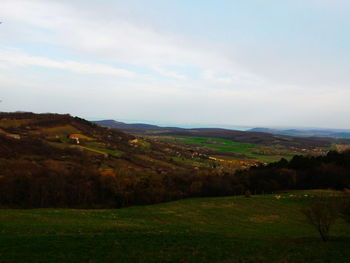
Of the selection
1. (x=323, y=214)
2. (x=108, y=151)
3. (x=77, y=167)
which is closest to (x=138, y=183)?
(x=77, y=167)

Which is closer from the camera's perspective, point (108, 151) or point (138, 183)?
point (138, 183)

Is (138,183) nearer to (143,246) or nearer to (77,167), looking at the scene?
(77,167)

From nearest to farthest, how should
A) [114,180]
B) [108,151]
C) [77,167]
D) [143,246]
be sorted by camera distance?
[143,246] < [114,180] < [77,167] < [108,151]

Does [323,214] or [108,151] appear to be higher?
[323,214]

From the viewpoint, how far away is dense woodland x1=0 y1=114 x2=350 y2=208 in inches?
1772

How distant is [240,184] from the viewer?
182ft

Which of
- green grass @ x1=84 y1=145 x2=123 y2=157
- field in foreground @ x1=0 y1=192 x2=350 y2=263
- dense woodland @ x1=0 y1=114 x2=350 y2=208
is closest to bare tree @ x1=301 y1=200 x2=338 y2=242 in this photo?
field in foreground @ x1=0 y1=192 x2=350 y2=263

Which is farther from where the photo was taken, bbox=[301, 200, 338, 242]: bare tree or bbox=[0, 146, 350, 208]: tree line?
bbox=[0, 146, 350, 208]: tree line

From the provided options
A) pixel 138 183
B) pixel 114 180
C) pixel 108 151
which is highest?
pixel 108 151

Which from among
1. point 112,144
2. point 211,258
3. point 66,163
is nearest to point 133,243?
point 211,258

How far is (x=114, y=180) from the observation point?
5103 cm

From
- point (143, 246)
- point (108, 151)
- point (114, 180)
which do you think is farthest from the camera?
point (108, 151)

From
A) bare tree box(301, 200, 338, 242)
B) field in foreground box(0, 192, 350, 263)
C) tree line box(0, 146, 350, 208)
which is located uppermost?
bare tree box(301, 200, 338, 242)

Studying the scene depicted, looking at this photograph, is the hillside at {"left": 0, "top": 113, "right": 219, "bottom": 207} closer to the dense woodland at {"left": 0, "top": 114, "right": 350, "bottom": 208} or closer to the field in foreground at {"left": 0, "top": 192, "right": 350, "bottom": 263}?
the dense woodland at {"left": 0, "top": 114, "right": 350, "bottom": 208}
